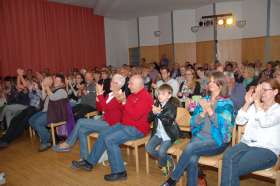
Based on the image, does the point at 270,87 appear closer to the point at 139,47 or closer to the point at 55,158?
the point at 55,158

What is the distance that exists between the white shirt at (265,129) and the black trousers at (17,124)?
406 cm

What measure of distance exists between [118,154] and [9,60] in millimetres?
6077

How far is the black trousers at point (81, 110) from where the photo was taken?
484cm

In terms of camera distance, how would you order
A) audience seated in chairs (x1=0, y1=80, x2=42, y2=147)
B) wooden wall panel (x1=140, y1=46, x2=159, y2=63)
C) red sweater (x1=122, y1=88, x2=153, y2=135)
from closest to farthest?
red sweater (x1=122, y1=88, x2=153, y2=135) → audience seated in chairs (x1=0, y1=80, x2=42, y2=147) → wooden wall panel (x1=140, y1=46, x2=159, y2=63)

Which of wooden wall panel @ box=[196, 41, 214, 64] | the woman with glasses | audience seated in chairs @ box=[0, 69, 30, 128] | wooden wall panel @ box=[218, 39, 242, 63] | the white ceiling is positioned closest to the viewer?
the woman with glasses

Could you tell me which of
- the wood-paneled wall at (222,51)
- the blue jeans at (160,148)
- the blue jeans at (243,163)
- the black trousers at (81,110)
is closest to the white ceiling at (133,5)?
the wood-paneled wall at (222,51)

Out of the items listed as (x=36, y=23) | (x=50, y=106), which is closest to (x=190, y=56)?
(x=36, y=23)

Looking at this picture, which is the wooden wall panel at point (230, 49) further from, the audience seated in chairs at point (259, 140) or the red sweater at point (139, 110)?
the audience seated in chairs at point (259, 140)

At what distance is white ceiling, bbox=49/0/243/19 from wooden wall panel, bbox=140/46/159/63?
1.62 m

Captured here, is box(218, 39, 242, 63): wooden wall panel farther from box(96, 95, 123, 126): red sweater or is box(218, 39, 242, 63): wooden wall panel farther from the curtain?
box(96, 95, 123, 126): red sweater

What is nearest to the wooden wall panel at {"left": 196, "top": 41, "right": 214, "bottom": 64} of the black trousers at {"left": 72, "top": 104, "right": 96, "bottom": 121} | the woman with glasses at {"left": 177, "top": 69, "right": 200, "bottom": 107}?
the woman with glasses at {"left": 177, "top": 69, "right": 200, "bottom": 107}

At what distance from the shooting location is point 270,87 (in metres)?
2.39

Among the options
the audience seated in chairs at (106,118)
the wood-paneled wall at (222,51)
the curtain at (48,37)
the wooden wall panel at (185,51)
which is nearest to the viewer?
the audience seated in chairs at (106,118)

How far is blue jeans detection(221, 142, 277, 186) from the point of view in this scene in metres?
2.29
